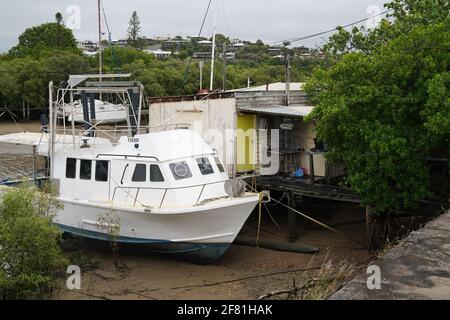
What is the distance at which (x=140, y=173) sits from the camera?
14859 mm

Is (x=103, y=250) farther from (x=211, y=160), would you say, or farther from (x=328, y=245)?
(x=328, y=245)

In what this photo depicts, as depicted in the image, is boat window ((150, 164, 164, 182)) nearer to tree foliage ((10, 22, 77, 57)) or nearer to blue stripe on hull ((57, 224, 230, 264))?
blue stripe on hull ((57, 224, 230, 264))

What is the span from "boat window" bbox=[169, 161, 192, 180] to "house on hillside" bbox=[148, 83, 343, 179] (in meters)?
4.16

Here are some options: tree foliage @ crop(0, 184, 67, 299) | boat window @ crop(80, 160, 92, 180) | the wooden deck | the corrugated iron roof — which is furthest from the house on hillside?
tree foliage @ crop(0, 184, 67, 299)

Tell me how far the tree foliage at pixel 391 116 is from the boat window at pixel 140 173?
4969 mm

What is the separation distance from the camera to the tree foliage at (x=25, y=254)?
37.0 feet

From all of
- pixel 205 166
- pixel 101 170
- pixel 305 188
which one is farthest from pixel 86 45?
pixel 205 166

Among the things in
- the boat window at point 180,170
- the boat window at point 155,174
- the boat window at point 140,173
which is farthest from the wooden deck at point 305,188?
the boat window at point 140,173

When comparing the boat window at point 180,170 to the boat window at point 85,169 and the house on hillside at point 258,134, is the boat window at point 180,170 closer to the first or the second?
the boat window at point 85,169

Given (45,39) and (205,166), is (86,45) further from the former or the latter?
(205,166)

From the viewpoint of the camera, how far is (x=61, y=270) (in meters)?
13.5

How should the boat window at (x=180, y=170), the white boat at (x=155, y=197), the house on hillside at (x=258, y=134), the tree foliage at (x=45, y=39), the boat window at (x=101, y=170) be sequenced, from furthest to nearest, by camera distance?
1. the tree foliage at (x=45, y=39)
2. the house on hillside at (x=258, y=134)
3. the boat window at (x=101, y=170)
4. the boat window at (x=180, y=170)
5. the white boat at (x=155, y=197)

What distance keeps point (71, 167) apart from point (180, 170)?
3800 millimetres

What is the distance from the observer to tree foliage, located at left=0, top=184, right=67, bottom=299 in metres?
11.3
